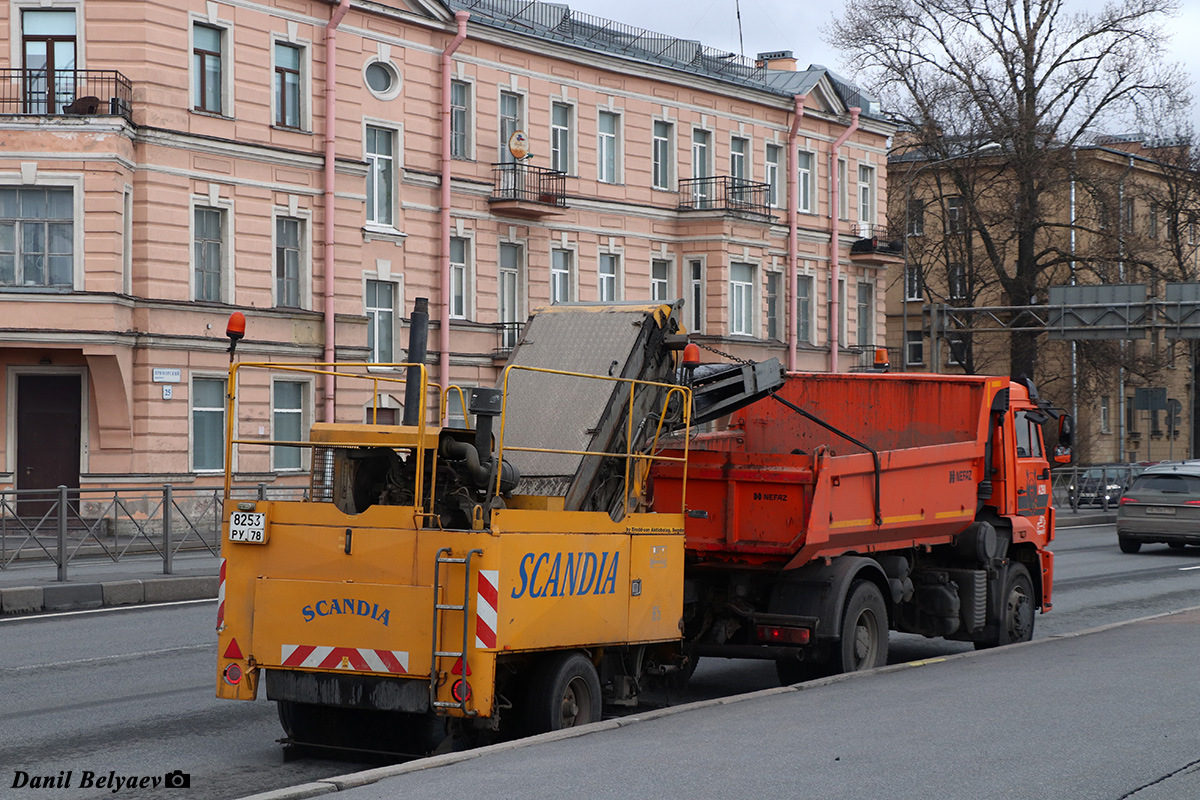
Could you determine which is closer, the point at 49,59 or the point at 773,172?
the point at 49,59

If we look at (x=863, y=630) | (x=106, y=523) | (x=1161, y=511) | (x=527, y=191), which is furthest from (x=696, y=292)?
(x=863, y=630)

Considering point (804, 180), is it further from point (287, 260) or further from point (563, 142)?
point (287, 260)

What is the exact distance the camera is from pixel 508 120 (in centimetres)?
3497

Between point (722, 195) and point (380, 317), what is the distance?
1230 cm

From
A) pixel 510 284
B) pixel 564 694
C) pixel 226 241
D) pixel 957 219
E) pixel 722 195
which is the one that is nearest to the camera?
pixel 564 694

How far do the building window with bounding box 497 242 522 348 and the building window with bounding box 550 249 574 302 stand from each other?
0.97 meters

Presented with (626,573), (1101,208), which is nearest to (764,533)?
(626,573)

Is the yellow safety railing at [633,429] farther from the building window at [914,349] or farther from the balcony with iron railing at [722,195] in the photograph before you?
the building window at [914,349]

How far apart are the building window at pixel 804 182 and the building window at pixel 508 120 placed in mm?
11201

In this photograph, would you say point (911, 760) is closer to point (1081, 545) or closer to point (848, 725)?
point (848, 725)

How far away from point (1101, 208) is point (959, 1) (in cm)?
851

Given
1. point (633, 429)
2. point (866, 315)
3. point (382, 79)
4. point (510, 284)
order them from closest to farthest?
point (633, 429)
point (382, 79)
point (510, 284)
point (866, 315)

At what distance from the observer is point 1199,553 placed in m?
28.3

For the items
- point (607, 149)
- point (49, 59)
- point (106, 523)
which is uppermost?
point (607, 149)
